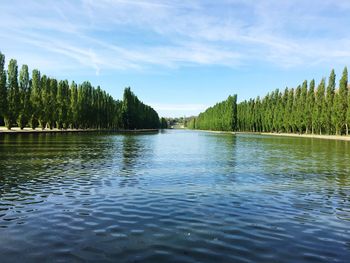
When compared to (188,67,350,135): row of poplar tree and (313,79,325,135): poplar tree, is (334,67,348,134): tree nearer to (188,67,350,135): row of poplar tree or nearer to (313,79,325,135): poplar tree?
(188,67,350,135): row of poplar tree

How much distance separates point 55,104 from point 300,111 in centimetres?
7665

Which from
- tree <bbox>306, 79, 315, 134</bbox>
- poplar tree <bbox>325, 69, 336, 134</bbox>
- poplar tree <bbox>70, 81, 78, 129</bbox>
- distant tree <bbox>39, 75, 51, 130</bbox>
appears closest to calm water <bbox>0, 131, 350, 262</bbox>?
distant tree <bbox>39, 75, 51, 130</bbox>

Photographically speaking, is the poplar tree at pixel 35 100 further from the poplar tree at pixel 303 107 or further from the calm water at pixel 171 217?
the poplar tree at pixel 303 107

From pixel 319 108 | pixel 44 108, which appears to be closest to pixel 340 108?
pixel 319 108

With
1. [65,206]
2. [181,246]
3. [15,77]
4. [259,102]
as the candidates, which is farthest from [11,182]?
[259,102]

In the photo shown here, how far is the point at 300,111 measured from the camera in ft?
396

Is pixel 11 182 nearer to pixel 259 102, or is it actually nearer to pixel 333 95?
pixel 333 95

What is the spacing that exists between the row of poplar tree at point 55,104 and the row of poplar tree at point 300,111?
163ft

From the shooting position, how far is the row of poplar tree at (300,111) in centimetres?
9906

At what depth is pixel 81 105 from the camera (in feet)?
382

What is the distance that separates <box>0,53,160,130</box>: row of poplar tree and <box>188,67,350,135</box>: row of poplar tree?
163 feet

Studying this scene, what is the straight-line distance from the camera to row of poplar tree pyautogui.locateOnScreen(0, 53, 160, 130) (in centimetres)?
7875

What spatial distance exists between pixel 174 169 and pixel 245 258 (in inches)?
631

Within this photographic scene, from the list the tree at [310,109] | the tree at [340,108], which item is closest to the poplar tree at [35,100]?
the tree at [340,108]
